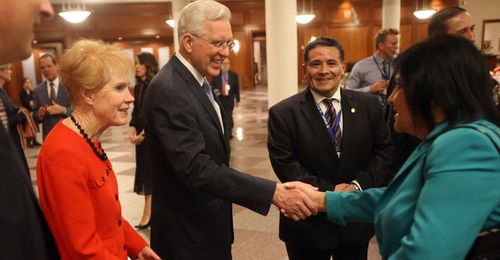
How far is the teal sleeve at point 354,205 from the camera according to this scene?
5.76 feet

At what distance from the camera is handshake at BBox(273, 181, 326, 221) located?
2033mm

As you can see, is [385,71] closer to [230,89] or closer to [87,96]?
[87,96]

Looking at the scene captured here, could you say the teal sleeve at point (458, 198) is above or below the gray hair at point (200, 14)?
below

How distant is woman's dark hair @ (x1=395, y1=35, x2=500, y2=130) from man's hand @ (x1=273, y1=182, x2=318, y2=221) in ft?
2.97

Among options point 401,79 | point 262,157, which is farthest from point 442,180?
point 262,157

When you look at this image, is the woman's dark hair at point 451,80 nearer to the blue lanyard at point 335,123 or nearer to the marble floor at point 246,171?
the blue lanyard at point 335,123

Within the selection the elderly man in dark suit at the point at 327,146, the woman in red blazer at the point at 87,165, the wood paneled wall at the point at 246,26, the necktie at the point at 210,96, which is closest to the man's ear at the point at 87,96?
the woman in red blazer at the point at 87,165

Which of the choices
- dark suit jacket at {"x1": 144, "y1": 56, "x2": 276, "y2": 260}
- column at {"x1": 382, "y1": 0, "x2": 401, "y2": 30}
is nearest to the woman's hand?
dark suit jacket at {"x1": 144, "y1": 56, "x2": 276, "y2": 260}

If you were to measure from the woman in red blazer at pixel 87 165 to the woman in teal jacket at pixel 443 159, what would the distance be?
96cm

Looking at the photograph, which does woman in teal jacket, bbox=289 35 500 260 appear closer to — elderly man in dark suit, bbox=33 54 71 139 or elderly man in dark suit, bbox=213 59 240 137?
elderly man in dark suit, bbox=33 54 71 139

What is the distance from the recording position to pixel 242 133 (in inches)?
408

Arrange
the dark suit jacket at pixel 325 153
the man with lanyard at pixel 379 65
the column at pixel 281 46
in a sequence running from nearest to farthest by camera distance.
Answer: the dark suit jacket at pixel 325 153, the man with lanyard at pixel 379 65, the column at pixel 281 46

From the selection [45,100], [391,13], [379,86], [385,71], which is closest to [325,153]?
[379,86]

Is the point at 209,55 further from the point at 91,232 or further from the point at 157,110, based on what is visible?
the point at 91,232
